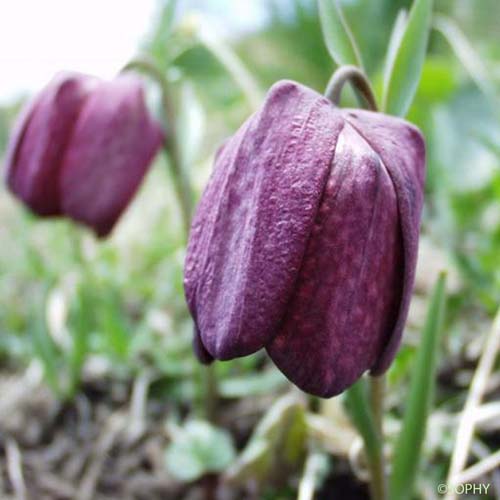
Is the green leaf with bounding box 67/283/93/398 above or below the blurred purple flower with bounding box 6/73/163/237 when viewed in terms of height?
below

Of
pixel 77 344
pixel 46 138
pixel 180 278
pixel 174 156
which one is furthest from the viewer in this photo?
pixel 180 278

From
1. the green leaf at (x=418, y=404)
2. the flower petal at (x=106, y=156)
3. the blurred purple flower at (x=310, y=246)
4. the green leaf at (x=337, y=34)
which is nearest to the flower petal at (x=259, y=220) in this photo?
the blurred purple flower at (x=310, y=246)

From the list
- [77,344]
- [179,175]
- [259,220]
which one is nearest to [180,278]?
[77,344]

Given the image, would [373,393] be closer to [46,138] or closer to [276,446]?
[276,446]

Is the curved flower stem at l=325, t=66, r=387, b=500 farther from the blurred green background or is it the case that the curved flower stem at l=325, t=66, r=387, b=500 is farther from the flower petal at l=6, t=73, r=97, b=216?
the flower petal at l=6, t=73, r=97, b=216

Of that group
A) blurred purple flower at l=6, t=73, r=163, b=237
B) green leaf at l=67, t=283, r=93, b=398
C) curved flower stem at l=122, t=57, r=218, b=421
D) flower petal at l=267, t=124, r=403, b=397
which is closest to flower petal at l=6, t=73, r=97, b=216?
blurred purple flower at l=6, t=73, r=163, b=237

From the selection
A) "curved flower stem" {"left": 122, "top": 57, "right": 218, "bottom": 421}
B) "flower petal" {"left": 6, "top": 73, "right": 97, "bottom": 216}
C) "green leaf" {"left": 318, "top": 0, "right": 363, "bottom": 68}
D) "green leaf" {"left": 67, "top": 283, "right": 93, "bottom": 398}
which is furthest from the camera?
"green leaf" {"left": 67, "top": 283, "right": 93, "bottom": 398}

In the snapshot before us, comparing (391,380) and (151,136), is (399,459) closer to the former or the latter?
(391,380)
